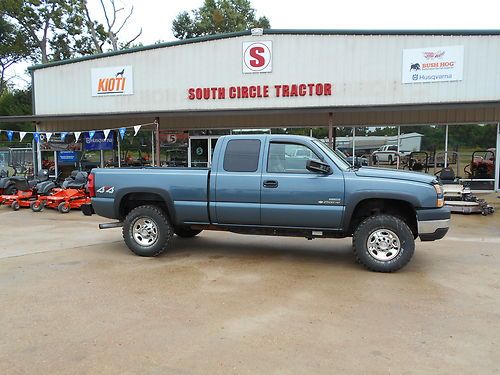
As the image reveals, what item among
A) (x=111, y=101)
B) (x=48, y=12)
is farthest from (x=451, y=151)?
(x=48, y=12)

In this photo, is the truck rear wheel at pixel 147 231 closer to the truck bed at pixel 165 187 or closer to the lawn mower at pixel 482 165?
the truck bed at pixel 165 187

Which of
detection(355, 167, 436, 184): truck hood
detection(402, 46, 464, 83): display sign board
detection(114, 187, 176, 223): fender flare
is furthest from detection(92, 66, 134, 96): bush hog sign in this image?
detection(355, 167, 436, 184): truck hood

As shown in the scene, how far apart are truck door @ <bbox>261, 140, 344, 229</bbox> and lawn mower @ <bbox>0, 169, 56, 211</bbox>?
31.7 ft

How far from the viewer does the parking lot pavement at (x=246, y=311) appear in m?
3.56

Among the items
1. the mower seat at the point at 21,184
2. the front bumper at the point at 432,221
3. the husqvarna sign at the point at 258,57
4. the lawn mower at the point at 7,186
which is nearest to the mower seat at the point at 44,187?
the mower seat at the point at 21,184

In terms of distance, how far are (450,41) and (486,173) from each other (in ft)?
15.8

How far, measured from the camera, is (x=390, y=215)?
6.25 m

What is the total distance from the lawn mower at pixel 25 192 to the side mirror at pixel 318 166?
10.3 meters

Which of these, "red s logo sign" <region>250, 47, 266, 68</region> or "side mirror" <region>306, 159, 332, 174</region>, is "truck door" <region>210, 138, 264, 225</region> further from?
"red s logo sign" <region>250, 47, 266, 68</region>

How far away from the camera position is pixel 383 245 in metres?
6.13

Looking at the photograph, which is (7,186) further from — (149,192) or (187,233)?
(149,192)

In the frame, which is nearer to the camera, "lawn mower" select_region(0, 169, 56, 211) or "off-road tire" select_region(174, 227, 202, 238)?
"off-road tire" select_region(174, 227, 202, 238)

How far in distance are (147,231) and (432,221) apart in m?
4.36

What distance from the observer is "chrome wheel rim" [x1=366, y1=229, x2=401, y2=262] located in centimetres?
609
